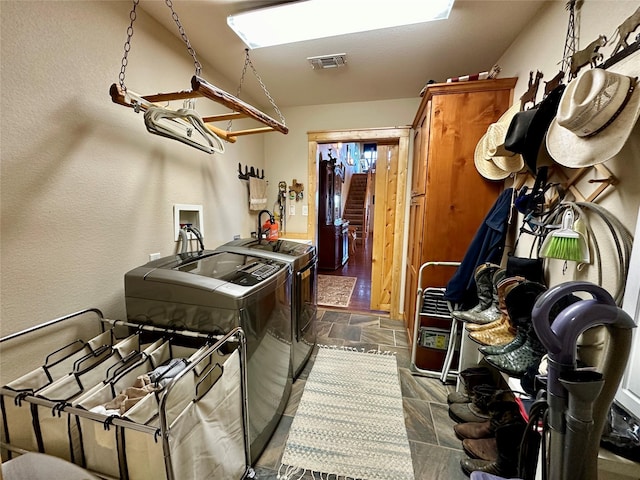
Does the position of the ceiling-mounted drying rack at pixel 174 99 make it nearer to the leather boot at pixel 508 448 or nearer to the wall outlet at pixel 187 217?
the wall outlet at pixel 187 217

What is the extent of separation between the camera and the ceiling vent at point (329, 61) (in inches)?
81.0

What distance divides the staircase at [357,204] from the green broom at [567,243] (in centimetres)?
772

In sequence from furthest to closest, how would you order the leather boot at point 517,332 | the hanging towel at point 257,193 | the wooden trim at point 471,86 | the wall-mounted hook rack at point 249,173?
the hanging towel at point 257,193 < the wall-mounted hook rack at point 249,173 < the wooden trim at point 471,86 < the leather boot at point 517,332

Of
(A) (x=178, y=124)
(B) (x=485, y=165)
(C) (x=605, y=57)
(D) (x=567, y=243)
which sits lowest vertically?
(D) (x=567, y=243)

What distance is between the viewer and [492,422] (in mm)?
1467

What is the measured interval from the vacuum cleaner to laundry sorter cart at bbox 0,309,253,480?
106cm

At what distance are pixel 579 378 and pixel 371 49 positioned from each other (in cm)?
227

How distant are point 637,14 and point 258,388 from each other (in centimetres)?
226

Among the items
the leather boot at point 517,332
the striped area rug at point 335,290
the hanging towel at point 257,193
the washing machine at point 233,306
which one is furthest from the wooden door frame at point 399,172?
the leather boot at point 517,332

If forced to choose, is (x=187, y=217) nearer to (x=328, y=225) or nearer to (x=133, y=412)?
(x=133, y=412)

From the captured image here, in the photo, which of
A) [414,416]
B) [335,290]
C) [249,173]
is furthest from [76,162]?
[335,290]

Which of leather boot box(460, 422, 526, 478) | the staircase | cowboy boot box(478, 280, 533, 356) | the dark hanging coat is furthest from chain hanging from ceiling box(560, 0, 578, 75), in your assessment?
the staircase

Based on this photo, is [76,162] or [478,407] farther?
[478,407]

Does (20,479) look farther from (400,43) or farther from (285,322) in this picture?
(400,43)
